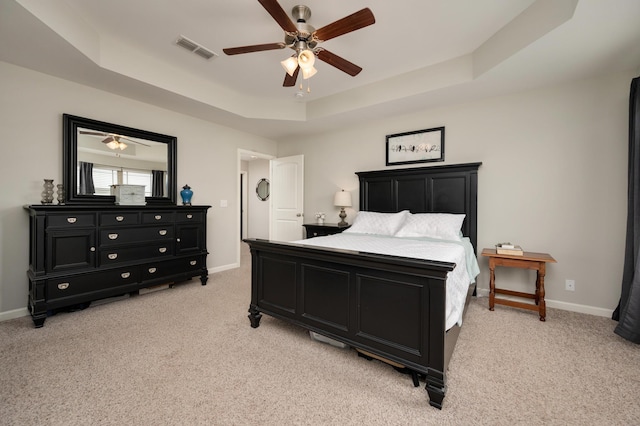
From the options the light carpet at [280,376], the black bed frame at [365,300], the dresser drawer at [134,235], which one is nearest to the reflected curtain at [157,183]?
the dresser drawer at [134,235]

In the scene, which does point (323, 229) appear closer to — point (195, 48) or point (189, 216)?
point (189, 216)

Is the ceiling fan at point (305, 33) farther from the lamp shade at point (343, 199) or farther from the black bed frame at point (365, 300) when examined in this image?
the lamp shade at point (343, 199)

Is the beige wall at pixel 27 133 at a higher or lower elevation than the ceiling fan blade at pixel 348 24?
lower

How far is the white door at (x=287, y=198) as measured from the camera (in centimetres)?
507

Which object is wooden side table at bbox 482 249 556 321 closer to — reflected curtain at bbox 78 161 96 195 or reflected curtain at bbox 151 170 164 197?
reflected curtain at bbox 151 170 164 197

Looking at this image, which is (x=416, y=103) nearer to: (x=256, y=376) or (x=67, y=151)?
(x=256, y=376)

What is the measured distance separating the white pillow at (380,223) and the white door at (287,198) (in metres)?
1.68

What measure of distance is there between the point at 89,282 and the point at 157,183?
149 centimetres

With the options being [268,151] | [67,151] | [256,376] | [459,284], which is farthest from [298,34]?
[268,151]

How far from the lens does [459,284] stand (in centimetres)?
198

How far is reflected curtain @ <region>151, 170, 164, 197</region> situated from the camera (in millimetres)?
3629

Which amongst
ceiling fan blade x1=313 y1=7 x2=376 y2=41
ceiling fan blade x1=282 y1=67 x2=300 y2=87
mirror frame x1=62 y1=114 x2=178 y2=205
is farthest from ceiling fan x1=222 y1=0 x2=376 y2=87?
mirror frame x1=62 y1=114 x2=178 y2=205

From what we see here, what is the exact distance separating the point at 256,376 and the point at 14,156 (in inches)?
129

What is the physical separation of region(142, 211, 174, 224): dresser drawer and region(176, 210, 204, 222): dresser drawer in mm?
92
